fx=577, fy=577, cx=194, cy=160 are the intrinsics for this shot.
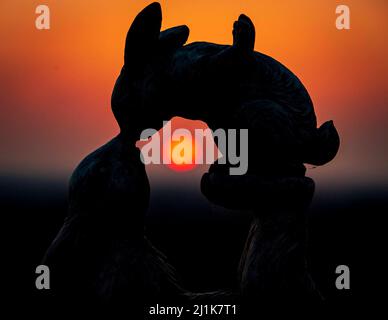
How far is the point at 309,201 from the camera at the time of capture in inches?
92.2

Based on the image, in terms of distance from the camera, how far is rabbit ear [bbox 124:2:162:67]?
2324 millimetres

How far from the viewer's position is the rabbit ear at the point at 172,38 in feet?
7.95

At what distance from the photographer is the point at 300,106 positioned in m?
2.31

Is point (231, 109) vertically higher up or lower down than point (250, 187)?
higher up

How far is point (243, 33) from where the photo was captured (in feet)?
7.22

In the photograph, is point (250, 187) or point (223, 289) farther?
point (223, 289)

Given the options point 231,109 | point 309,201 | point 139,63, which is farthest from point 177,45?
point 309,201

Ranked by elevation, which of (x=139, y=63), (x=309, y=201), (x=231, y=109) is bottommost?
(x=309, y=201)

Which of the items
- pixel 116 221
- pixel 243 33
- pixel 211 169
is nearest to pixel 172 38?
pixel 243 33

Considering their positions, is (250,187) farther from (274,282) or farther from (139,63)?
(139,63)

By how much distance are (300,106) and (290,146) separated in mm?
187

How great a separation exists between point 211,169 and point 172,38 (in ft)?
1.89

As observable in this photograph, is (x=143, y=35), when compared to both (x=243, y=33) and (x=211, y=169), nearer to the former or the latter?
(x=243, y=33)

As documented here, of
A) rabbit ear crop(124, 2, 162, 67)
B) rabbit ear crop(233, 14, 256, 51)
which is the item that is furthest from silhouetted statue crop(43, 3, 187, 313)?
rabbit ear crop(233, 14, 256, 51)
